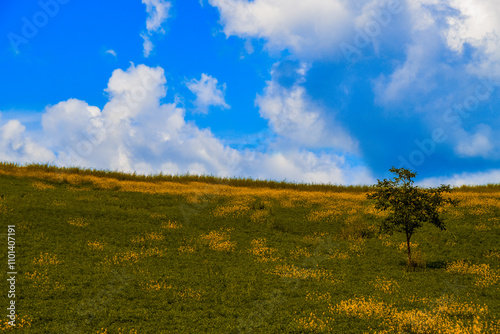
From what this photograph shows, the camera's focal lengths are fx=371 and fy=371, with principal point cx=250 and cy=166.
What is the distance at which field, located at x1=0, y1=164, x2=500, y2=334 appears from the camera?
14750 mm

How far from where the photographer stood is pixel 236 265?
849 inches

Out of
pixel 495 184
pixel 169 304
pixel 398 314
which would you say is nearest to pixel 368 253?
pixel 398 314

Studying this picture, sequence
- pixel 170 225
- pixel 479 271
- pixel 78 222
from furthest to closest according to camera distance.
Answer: pixel 170 225 → pixel 78 222 → pixel 479 271

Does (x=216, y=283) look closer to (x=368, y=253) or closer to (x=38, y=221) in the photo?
(x=368, y=253)

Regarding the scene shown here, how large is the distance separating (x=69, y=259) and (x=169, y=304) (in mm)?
8147

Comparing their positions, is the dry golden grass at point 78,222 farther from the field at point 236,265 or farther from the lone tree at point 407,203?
the lone tree at point 407,203

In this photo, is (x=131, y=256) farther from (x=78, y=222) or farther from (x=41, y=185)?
(x=41, y=185)

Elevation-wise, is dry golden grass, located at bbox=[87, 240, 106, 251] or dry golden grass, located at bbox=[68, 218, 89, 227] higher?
dry golden grass, located at bbox=[68, 218, 89, 227]

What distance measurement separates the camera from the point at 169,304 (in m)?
16.3

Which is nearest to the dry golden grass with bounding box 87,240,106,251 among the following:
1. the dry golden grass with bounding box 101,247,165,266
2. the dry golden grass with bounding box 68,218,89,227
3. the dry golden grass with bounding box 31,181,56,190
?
the dry golden grass with bounding box 101,247,165,266

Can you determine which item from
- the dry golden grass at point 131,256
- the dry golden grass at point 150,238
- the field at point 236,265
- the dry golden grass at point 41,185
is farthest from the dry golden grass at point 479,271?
the dry golden grass at point 41,185

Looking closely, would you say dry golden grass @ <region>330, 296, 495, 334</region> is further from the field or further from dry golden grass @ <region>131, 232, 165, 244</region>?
dry golden grass @ <region>131, 232, 165, 244</region>

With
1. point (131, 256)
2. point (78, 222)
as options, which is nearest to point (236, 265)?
point (131, 256)

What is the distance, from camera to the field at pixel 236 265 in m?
14.8
